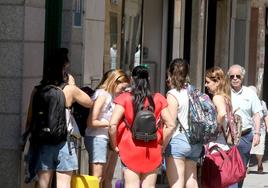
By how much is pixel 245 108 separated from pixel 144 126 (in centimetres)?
270

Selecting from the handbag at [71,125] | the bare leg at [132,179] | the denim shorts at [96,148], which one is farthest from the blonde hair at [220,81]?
the handbag at [71,125]

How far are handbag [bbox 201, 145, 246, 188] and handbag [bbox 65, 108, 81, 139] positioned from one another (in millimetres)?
1709

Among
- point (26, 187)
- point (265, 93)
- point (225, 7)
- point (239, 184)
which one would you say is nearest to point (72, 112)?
point (26, 187)

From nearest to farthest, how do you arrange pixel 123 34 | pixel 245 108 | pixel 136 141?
pixel 136 141 → pixel 245 108 → pixel 123 34

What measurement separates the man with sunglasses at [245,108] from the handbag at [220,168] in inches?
34.0

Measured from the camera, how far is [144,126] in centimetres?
834

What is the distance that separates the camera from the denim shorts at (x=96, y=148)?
9.30 meters

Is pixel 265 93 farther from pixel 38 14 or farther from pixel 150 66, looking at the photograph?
pixel 38 14

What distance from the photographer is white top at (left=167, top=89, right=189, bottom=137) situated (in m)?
9.09

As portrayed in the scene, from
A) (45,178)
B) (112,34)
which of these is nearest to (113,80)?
(45,178)

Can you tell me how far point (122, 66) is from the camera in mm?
12711

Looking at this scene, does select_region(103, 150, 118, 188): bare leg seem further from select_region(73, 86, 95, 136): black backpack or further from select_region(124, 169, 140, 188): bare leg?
select_region(124, 169, 140, 188): bare leg

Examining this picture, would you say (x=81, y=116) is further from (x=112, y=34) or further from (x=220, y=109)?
(x=112, y=34)

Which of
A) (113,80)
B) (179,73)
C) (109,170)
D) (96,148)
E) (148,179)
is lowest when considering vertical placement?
→ (109,170)
